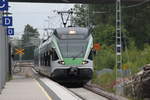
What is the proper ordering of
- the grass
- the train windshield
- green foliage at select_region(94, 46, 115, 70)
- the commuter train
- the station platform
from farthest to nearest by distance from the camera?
1. green foliage at select_region(94, 46, 115, 70)
2. the grass
3. the train windshield
4. the commuter train
5. the station platform

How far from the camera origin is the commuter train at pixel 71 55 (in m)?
33.4

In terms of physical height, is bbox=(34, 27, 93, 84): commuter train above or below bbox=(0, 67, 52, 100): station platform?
above

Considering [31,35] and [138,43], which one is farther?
[31,35]

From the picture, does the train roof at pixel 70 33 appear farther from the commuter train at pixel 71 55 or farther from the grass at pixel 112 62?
the grass at pixel 112 62

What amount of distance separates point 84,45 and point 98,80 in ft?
15.3

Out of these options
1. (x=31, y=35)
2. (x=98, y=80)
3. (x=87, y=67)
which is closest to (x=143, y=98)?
(x=87, y=67)

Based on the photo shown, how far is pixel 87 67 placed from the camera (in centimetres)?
3353

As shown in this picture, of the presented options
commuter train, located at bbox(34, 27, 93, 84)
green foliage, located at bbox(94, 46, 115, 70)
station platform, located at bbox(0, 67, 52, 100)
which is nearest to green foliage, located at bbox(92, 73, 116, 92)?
commuter train, located at bbox(34, 27, 93, 84)

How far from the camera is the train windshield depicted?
3356cm

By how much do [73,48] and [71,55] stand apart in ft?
1.90

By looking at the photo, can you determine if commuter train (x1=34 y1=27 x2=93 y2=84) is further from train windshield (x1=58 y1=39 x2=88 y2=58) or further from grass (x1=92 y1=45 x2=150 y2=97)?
grass (x1=92 y1=45 x2=150 y2=97)

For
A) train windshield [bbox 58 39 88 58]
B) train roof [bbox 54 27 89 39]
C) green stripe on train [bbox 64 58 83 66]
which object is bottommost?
green stripe on train [bbox 64 58 83 66]

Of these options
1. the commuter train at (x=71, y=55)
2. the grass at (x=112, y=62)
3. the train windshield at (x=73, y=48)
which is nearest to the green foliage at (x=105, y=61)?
the grass at (x=112, y=62)

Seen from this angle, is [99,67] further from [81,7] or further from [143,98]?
[81,7]
